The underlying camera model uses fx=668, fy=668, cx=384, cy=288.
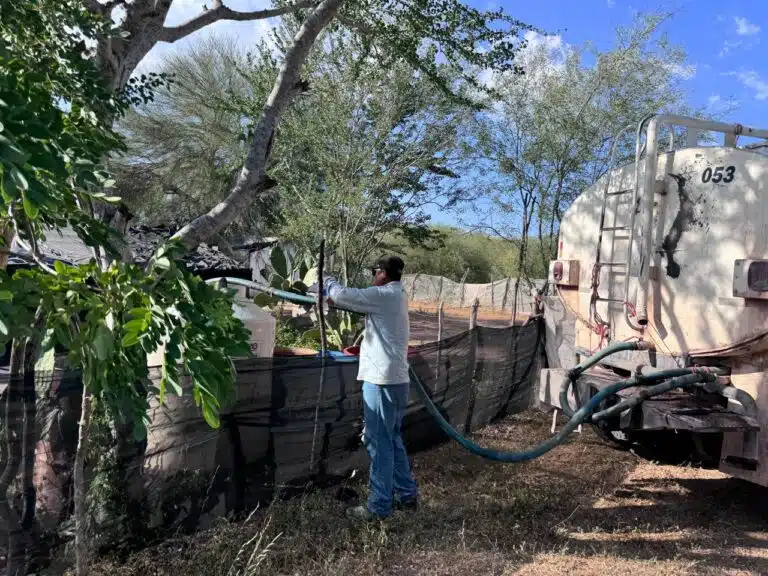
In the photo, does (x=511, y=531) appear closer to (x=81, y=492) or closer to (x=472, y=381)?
(x=472, y=381)

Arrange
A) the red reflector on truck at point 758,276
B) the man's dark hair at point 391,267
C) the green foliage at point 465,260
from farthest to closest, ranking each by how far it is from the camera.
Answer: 1. the green foliage at point 465,260
2. the man's dark hair at point 391,267
3. the red reflector on truck at point 758,276

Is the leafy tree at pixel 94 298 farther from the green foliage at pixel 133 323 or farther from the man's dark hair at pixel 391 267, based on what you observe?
the man's dark hair at pixel 391 267

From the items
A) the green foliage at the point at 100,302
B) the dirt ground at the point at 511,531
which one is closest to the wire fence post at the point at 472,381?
the dirt ground at the point at 511,531

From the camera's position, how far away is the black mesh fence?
11.4 ft

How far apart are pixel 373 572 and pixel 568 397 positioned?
2.36m

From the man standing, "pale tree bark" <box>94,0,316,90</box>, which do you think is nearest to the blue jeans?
the man standing

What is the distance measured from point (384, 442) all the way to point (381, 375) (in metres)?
0.49

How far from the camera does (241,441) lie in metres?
4.43

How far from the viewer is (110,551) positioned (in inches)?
145

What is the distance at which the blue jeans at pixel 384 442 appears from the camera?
4738 mm

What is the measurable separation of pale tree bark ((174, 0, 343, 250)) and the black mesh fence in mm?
990

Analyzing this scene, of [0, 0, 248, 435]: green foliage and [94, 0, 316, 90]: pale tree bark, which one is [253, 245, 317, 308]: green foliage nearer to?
[94, 0, 316, 90]: pale tree bark

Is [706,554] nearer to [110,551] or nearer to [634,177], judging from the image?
[634,177]

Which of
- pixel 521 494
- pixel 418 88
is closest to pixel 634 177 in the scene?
pixel 521 494
